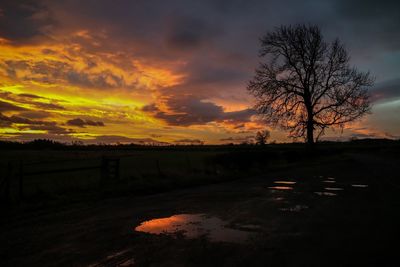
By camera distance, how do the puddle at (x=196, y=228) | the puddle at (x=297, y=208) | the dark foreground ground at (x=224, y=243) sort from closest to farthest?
1. the dark foreground ground at (x=224, y=243)
2. the puddle at (x=196, y=228)
3. the puddle at (x=297, y=208)

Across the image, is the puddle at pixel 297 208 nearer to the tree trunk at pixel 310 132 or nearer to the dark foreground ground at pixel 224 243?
the dark foreground ground at pixel 224 243

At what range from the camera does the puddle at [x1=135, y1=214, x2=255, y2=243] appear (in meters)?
6.61

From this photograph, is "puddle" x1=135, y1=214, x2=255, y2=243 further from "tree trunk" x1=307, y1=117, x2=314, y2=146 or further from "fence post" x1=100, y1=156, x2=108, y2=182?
"tree trunk" x1=307, y1=117, x2=314, y2=146

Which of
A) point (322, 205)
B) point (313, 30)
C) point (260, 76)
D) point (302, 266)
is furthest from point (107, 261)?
point (313, 30)

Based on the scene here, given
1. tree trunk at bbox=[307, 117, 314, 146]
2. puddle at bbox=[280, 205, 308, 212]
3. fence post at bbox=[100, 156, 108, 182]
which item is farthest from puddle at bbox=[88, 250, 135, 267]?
tree trunk at bbox=[307, 117, 314, 146]

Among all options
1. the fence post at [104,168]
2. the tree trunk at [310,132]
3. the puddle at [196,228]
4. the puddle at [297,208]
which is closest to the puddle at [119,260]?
the puddle at [196,228]

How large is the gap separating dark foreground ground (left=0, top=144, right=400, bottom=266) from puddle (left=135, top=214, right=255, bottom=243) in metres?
0.23

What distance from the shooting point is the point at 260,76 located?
109ft

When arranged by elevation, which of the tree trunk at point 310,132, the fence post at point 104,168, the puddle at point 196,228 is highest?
the tree trunk at point 310,132

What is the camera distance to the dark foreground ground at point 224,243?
17.1 feet

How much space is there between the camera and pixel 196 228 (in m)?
7.45

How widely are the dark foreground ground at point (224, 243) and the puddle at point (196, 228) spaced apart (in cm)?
23

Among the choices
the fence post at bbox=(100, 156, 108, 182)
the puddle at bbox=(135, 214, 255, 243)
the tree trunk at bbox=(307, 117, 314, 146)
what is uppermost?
the tree trunk at bbox=(307, 117, 314, 146)

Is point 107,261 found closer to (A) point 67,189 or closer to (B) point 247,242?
(B) point 247,242
